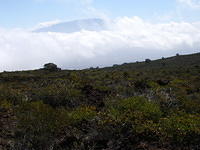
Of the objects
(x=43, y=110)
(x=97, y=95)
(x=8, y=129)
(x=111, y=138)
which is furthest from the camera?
(x=97, y=95)

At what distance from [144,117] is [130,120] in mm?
508

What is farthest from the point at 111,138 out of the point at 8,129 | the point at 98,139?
the point at 8,129

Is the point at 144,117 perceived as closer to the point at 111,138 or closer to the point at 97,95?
the point at 111,138

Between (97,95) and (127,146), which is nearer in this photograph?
(127,146)

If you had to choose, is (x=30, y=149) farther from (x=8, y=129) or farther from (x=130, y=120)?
(x=130, y=120)

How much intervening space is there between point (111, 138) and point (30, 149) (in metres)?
1.77

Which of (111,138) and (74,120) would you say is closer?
(111,138)

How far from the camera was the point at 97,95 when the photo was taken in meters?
13.1

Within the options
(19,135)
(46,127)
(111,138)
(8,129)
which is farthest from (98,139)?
(8,129)

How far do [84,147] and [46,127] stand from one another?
110cm

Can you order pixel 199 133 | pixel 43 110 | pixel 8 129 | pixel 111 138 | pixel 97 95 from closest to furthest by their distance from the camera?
1. pixel 199 133
2. pixel 111 138
3. pixel 43 110
4. pixel 8 129
5. pixel 97 95

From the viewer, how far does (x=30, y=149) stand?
630cm

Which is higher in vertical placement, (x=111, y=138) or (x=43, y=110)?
(x=43, y=110)

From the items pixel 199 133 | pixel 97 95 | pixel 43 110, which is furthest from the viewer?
pixel 97 95
